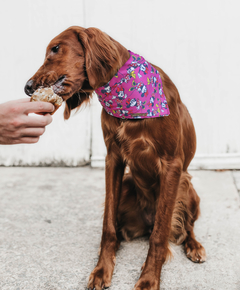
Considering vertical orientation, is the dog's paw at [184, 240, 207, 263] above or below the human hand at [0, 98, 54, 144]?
below

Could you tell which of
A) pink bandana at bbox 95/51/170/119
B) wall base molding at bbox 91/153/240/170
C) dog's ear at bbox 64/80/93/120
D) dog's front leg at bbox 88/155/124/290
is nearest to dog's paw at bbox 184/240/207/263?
dog's front leg at bbox 88/155/124/290

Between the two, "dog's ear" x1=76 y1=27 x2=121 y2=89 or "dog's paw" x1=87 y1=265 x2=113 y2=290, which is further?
"dog's paw" x1=87 y1=265 x2=113 y2=290

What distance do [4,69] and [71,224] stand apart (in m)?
2.21

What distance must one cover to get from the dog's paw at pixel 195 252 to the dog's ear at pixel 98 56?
1.13 metres

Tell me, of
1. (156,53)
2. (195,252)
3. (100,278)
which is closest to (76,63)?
(100,278)

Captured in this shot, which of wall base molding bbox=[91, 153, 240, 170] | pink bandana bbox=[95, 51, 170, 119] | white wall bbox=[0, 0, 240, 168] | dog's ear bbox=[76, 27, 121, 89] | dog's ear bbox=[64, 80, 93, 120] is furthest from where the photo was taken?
wall base molding bbox=[91, 153, 240, 170]

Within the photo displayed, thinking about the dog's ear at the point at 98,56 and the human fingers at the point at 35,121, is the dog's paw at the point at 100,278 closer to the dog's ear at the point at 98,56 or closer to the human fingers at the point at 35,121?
the human fingers at the point at 35,121

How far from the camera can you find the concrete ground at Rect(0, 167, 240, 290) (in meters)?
1.68

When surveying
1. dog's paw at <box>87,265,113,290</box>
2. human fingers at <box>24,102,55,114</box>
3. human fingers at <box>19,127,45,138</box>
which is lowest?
dog's paw at <box>87,265,113,290</box>

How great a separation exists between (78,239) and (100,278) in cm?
50

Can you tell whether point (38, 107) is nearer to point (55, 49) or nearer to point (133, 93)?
point (55, 49)

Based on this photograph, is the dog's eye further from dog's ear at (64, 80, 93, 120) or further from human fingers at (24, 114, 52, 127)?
human fingers at (24, 114, 52, 127)

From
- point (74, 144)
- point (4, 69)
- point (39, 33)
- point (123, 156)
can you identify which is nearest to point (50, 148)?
point (74, 144)

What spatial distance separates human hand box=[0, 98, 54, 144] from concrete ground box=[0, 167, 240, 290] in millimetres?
822
